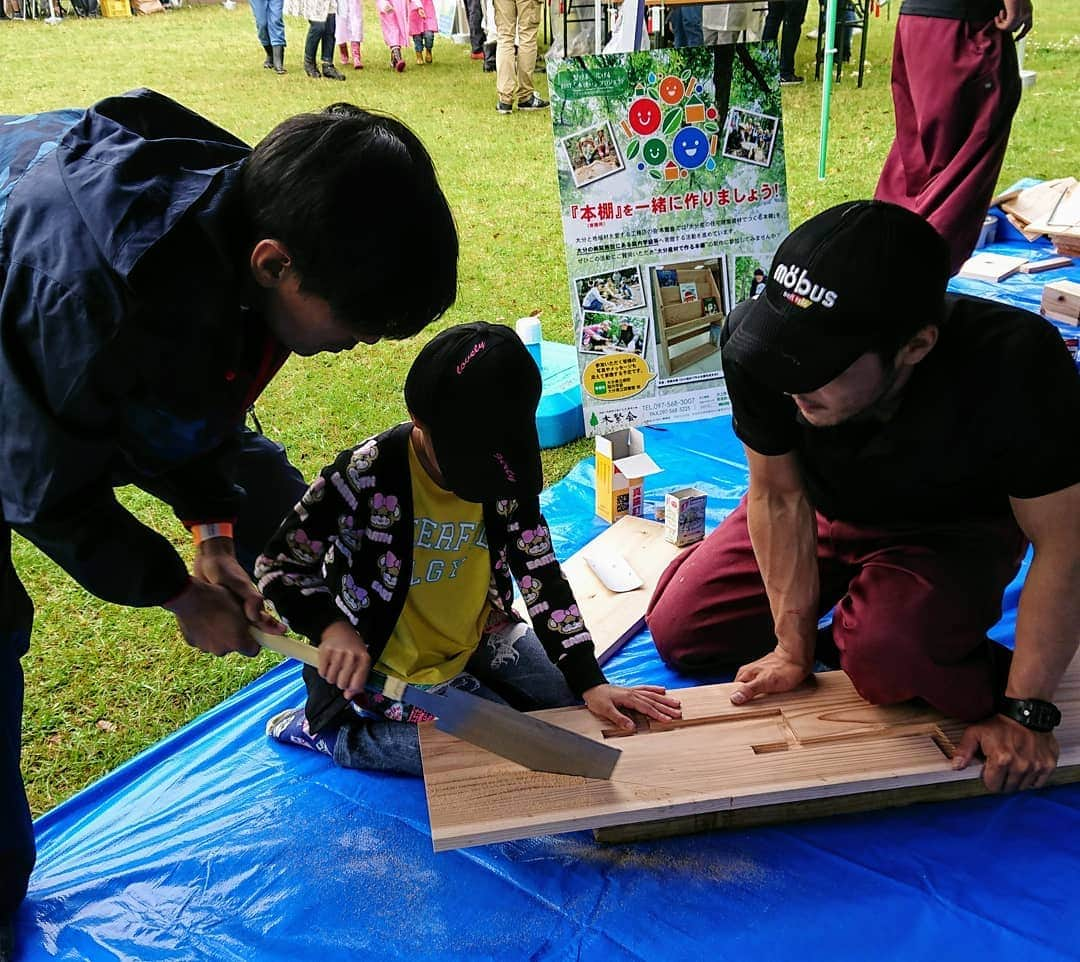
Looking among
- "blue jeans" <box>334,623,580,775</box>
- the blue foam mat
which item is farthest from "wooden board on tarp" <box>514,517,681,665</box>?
the blue foam mat

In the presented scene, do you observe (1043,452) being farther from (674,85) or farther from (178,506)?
(674,85)

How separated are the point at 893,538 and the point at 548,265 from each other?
3412 mm

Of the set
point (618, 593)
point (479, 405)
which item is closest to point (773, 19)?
point (618, 593)

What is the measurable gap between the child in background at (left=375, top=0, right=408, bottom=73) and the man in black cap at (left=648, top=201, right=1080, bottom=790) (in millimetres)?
9446

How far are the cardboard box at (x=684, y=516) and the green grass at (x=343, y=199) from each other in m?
0.60

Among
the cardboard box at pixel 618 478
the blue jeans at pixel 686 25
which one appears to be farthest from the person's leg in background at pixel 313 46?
the cardboard box at pixel 618 478

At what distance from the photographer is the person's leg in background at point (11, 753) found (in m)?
1.50

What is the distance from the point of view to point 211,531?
1.80 meters

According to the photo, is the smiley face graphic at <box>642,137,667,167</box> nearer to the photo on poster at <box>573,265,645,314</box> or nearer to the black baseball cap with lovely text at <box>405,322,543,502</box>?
the photo on poster at <box>573,265,645,314</box>

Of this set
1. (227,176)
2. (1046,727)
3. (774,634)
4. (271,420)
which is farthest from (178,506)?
(271,420)

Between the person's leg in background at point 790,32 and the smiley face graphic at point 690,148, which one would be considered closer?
the smiley face graphic at point 690,148

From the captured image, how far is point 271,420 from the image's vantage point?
3732 millimetres

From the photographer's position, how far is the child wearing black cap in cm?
160

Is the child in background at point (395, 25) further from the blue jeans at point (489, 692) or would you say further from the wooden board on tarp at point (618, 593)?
the blue jeans at point (489, 692)
